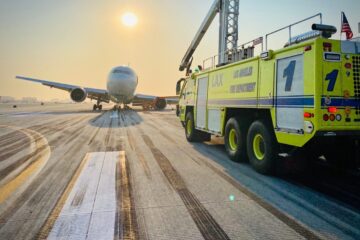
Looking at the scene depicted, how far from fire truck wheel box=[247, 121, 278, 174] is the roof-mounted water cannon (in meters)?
2.49

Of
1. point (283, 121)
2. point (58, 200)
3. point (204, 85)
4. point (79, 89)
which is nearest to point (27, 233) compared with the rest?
point (58, 200)

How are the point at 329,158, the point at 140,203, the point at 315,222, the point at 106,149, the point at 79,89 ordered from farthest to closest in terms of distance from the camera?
the point at 79,89
the point at 106,149
the point at 329,158
the point at 140,203
the point at 315,222

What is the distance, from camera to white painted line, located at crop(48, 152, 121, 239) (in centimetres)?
377

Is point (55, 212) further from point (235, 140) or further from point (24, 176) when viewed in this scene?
point (235, 140)

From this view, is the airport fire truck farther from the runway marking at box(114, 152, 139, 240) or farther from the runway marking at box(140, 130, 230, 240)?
the runway marking at box(114, 152, 139, 240)

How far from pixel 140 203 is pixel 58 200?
1.59m

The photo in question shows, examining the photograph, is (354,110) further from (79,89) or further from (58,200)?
(79,89)

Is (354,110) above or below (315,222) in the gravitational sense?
above

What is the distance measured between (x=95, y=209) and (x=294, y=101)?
455cm

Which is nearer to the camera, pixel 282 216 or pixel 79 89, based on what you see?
pixel 282 216

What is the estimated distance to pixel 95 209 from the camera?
15.1 feet

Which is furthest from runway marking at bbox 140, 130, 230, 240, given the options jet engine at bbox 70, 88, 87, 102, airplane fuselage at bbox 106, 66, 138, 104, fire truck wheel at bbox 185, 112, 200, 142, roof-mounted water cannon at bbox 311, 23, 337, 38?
jet engine at bbox 70, 88, 87, 102

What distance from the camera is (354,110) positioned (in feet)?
18.2

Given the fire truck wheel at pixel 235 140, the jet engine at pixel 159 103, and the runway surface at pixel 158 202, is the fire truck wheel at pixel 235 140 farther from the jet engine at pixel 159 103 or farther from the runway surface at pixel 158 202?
the jet engine at pixel 159 103
